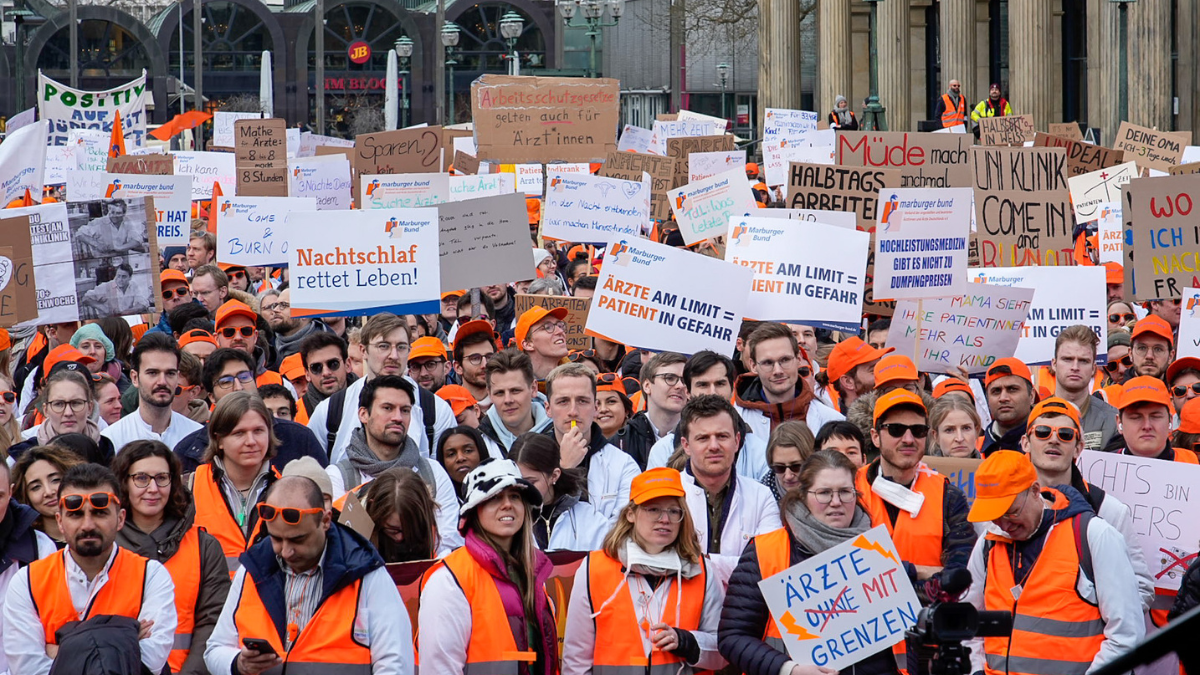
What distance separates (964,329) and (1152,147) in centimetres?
883

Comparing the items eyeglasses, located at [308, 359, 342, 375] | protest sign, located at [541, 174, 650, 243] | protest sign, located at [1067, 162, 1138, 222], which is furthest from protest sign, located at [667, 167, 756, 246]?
eyeglasses, located at [308, 359, 342, 375]

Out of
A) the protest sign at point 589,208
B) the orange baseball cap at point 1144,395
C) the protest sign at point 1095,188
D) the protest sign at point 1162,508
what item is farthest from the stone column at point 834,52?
the protest sign at point 1162,508

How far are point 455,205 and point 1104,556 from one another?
643cm

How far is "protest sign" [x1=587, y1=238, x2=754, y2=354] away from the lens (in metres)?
8.91

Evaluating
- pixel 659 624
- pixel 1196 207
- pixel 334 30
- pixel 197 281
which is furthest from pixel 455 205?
pixel 334 30

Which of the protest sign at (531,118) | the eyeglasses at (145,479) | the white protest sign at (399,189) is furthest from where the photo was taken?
the protest sign at (531,118)

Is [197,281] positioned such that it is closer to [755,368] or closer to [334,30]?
[755,368]

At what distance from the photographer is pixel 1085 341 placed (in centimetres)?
830

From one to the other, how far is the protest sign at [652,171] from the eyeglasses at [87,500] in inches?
457

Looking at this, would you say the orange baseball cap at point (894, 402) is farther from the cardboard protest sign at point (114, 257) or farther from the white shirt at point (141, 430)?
the cardboard protest sign at point (114, 257)

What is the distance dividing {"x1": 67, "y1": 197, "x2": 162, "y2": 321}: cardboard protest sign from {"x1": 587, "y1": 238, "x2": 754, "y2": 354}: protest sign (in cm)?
294

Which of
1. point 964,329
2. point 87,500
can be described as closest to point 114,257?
point 964,329

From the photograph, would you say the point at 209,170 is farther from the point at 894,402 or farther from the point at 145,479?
the point at 894,402

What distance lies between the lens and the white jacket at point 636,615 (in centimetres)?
532
